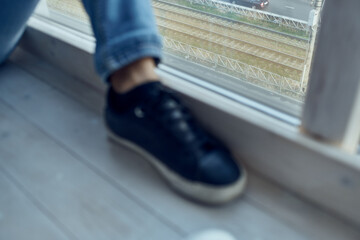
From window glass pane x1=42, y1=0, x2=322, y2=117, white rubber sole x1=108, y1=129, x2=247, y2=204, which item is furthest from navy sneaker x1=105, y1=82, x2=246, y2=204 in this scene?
window glass pane x1=42, y1=0, x2=322, y2=117

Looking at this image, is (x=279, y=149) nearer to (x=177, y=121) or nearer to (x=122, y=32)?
(x=177, y=121)

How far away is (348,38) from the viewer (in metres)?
0.49

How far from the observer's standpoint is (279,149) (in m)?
0.63

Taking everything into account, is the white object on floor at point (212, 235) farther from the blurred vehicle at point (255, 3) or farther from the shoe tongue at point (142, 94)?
the blurred vehicle at point (255, 3)

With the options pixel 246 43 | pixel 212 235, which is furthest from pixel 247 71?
pixel 212 235

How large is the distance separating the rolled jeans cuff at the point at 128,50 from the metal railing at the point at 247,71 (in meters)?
0.16

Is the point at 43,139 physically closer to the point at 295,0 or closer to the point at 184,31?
the point at 184,31

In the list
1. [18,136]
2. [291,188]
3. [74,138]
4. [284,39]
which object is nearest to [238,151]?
[291,188]

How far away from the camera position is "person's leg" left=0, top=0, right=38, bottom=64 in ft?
2.82

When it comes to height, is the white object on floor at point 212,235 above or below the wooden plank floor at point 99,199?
above

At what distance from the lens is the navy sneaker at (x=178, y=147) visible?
0.61 m

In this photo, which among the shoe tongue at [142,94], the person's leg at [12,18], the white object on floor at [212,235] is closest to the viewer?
the white object on floor at [212,235]

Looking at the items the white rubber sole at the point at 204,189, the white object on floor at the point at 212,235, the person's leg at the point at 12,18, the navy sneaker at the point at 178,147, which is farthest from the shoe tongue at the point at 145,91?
the person's leg at the point at 12,18

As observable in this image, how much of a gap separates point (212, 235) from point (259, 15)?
0.40 meters
